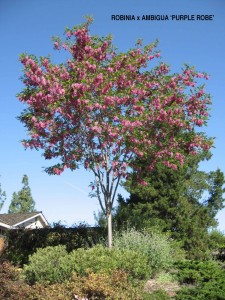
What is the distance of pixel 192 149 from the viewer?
52.9 ft

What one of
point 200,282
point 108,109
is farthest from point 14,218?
point 200,282

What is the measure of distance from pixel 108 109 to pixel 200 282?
6.90 metres

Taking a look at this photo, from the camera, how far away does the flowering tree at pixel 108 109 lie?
46.8 feet

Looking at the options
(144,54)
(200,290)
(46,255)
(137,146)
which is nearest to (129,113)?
(137,146)

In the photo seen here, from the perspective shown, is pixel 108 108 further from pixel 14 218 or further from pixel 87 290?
pixel 14 218

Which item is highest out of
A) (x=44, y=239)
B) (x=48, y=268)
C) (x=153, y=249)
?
(x=44, y=239)

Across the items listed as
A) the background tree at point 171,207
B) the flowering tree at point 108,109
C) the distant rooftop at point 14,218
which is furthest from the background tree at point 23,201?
the flowering tree at point 108,109

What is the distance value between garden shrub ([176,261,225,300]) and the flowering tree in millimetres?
3655

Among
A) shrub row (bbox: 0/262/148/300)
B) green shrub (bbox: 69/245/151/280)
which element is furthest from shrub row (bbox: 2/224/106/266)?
shrub row (bbox: 0/262/148/300)

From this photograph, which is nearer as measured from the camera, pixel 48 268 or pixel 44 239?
pixel 48 268

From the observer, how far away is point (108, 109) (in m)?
15.2

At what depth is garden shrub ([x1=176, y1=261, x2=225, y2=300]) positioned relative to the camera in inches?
362

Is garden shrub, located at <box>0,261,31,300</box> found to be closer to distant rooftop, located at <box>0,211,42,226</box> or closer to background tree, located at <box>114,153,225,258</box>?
background tree, located at <box>114,153,225,258</box>

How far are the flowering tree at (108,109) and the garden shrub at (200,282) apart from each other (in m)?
3.66
